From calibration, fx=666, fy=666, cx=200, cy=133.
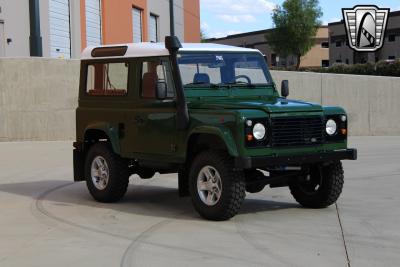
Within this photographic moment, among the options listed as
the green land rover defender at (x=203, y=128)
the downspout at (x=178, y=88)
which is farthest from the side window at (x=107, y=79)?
the downspout at (x=178, y=88)

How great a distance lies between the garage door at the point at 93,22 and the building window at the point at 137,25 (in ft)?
15.5

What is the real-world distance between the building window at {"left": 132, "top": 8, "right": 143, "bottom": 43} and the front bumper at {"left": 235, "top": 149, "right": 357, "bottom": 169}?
27144mm

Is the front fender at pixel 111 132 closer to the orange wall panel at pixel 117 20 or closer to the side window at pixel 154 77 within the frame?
the side window at pixel 154 77

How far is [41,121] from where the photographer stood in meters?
17.3

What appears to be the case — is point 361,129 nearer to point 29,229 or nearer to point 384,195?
point 384,195

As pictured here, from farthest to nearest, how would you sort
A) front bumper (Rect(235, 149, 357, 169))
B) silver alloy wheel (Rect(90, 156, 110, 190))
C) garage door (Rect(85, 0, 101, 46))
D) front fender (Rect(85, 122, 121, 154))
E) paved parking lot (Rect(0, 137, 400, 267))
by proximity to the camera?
garage door (Rect(85, 0, 101, 46)), silver alloy wheel (Rect(90, 156, 110, 190)), front fender (Rect(85, 122, 121, 154)), front bumper (Rect(235, 149, 357, 169)), paved parking lot (Rect(0, 137, 400, 267))

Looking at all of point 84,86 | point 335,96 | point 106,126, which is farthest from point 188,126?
point 335,96

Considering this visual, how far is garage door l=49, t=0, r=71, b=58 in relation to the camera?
24.8m

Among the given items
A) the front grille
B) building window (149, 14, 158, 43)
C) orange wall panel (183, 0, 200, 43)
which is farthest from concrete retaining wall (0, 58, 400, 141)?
orange wall panel (183, 0, 200, 43)

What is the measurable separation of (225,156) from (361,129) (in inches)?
600

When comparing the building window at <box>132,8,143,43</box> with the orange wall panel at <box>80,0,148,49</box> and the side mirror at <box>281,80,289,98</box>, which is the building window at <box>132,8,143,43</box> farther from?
the side mirror at <box>281,80,289,98</box>

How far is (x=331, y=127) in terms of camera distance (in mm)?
7969

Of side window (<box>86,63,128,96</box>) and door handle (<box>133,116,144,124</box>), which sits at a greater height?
side window (<box>86,63,128,96</box>)

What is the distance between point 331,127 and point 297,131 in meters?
0.57
